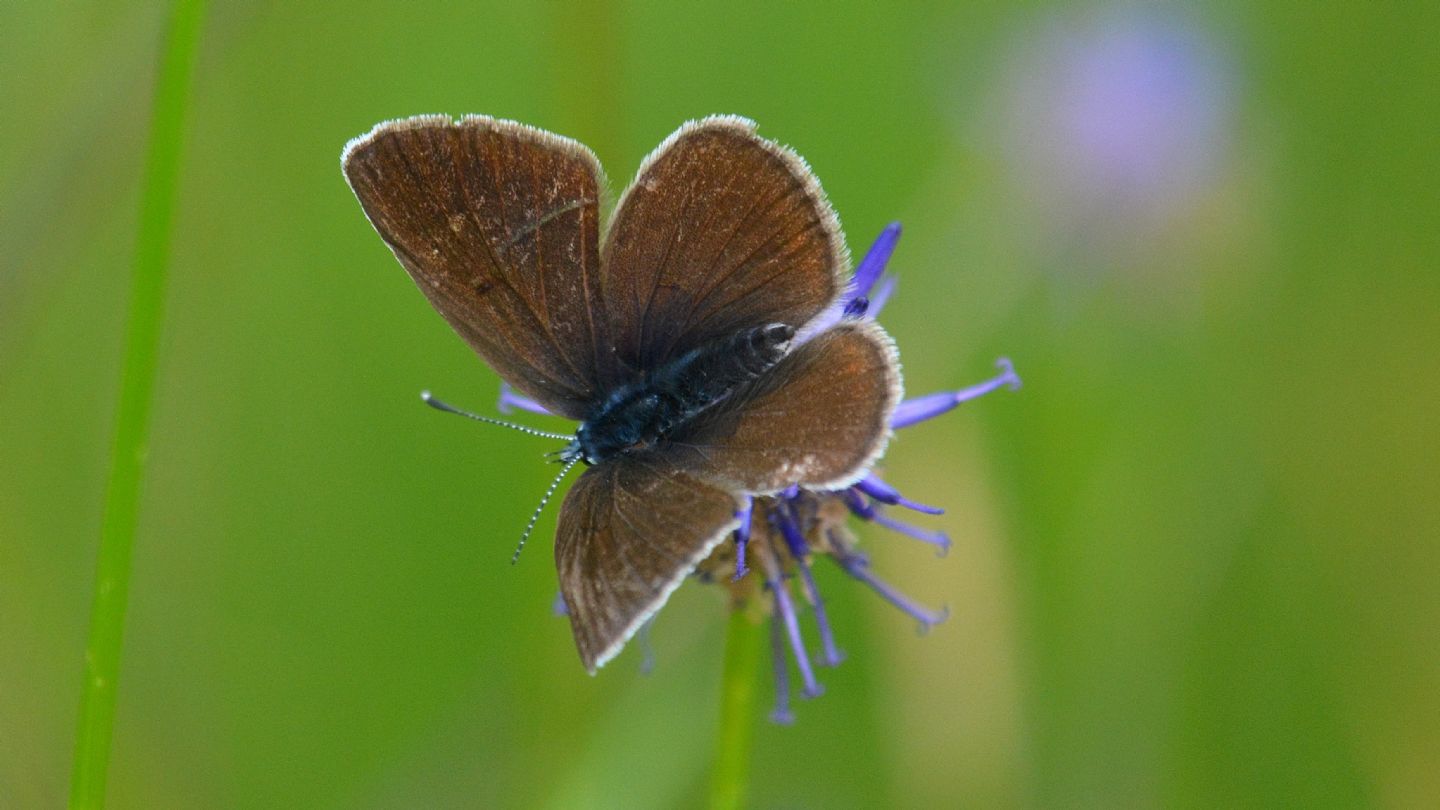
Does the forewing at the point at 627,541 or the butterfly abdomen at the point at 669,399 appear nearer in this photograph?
the forewing at the point at 627,541

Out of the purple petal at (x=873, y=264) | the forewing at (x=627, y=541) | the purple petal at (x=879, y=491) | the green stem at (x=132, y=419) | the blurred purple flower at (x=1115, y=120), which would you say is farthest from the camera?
the blurred purple flower at (x=1115, y=120)

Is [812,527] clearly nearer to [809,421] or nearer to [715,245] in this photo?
[809,421]

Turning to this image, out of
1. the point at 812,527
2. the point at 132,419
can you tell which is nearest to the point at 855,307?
the point at 812,527

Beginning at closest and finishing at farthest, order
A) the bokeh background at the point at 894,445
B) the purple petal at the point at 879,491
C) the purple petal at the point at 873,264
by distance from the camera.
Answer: the purple petal at the point at 879,491
the purple petal at the point at 873,264
the bokeh background at the point at 894,445

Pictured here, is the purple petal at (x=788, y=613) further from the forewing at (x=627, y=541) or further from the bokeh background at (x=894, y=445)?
the bokeh background at (x=894, y=445)

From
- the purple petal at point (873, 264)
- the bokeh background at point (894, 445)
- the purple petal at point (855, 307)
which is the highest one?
the purple petal at point (873, 264)

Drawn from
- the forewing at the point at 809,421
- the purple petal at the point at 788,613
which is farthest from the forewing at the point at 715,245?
the purple petal at the point at 788,613
